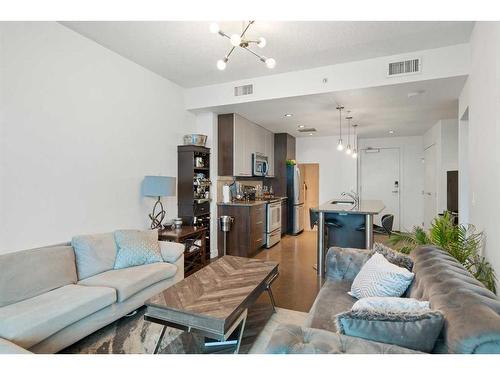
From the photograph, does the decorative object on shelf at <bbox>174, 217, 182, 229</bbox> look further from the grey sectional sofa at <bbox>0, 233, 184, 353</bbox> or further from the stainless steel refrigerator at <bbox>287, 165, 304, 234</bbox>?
the stainless steel refrigerator at <bbox>287, 165, 304, 234</bbox>

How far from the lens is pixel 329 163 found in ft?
24.1

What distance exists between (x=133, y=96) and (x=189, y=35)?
1.24 m

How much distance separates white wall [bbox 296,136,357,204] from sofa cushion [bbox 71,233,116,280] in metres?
5.76

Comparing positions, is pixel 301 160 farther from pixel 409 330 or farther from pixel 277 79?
pixel 409 330

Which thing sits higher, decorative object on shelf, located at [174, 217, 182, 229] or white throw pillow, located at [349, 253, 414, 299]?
decorative object on shelf, located at [174, 217, 182, 229]

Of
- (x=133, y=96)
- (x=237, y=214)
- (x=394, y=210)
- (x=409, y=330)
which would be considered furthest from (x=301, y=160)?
(x=409, y=330)

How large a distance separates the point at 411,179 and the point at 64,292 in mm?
7808

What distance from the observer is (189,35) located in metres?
2.91

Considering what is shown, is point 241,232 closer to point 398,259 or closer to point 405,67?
point 398,259

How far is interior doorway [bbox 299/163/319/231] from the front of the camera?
7.64 meters

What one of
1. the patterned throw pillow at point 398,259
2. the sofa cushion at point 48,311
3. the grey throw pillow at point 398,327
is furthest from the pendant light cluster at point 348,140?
the sofa cushion at point 48,311

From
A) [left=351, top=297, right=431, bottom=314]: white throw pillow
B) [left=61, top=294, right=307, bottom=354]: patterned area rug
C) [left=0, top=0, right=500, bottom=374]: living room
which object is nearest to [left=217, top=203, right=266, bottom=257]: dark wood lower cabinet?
[left=0, top=0, right=500, bottom=374]: living room
